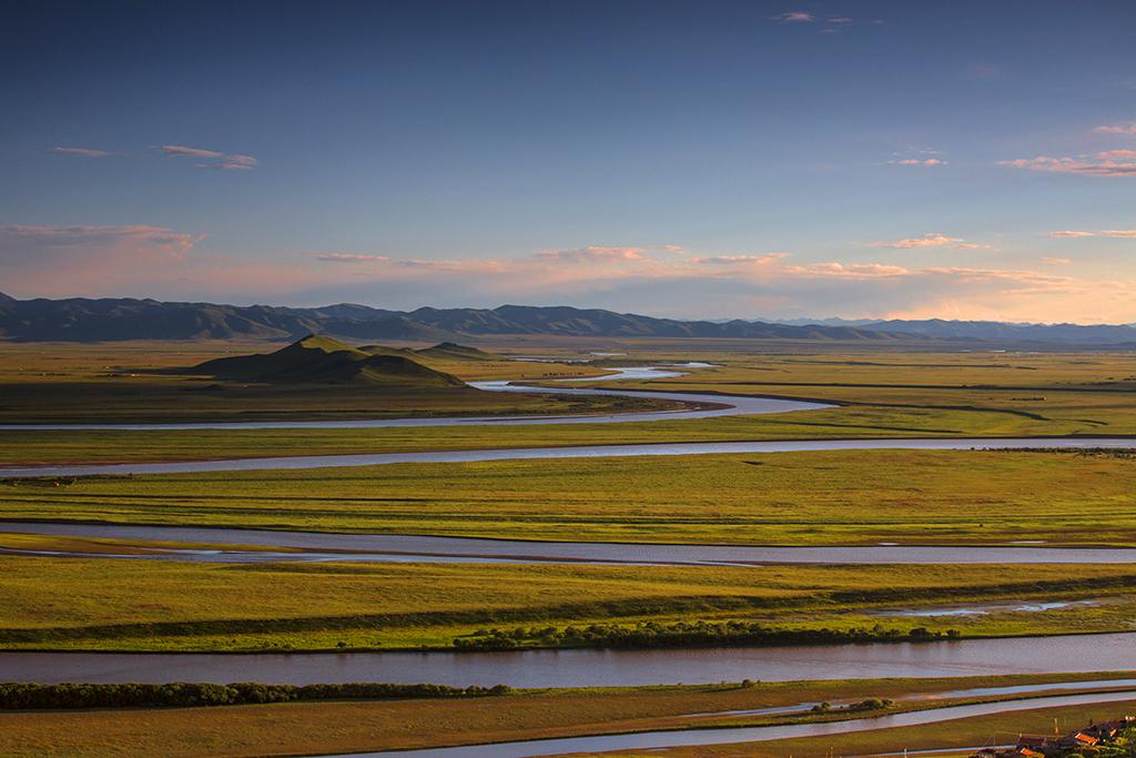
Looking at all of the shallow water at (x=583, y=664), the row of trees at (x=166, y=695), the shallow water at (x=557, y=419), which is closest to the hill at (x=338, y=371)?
the shallow water at (x=557, y=419)

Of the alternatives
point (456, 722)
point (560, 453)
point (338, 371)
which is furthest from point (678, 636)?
point (338, 371)

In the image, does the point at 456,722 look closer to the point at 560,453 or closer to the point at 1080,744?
the point at 1080,744

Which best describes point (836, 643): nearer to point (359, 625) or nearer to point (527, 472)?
point (359, 625)

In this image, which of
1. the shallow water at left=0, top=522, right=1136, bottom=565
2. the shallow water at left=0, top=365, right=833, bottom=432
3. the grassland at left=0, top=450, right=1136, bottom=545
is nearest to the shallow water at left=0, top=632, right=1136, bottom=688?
the shallow water at left=0, top=522, right=1136, bottom=565

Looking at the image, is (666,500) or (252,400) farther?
(252,400)

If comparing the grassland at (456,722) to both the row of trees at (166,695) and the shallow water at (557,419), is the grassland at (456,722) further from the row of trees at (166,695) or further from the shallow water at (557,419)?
the shallow water at (557,419)

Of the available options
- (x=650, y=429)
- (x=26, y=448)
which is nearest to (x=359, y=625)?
(x=26, y=448)
